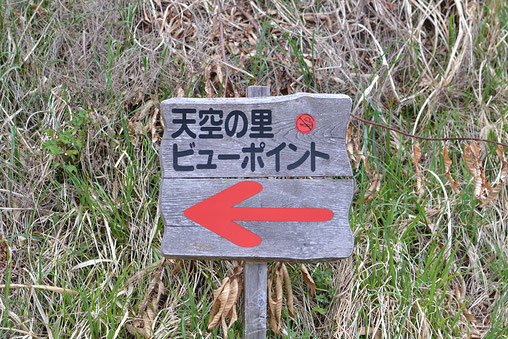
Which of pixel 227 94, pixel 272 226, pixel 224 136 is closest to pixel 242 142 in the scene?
pixel 224 136

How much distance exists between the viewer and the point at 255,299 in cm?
227

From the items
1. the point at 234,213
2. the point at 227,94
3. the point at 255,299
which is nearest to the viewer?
the point at 234,213

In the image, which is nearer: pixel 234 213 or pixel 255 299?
pixel 234 213

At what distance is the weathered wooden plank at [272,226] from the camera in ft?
6.93

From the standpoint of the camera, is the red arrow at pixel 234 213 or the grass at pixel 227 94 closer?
the red arrow at pixel 234 213

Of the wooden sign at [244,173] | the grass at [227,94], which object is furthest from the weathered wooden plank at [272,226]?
the grass at [227,94]

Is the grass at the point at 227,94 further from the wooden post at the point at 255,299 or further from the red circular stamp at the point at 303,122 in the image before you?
the red circular stamp at the point at 303,122

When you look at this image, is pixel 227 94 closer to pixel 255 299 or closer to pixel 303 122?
pixel 303 122

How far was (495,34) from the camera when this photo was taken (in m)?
3.33

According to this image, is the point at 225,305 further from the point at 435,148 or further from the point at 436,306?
the point at 435,148

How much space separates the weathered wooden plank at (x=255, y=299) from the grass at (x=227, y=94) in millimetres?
138

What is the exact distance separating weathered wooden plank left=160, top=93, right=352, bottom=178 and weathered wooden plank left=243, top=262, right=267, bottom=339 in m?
0.46

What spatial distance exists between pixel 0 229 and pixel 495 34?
330 centimetres

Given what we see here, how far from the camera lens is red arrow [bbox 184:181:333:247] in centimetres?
211
